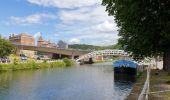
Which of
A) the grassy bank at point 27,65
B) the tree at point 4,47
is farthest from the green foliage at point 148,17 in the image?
the tree at point 4,47

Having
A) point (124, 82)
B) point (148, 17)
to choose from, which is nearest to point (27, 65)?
point (124, 82)

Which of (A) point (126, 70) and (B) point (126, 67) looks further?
(A) point (126, 70)

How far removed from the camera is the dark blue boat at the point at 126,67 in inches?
2884

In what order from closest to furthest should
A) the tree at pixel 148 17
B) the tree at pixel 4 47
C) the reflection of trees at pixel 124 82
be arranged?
the tree at pixel 148 17
the reflection of trees at pixel 124 82
the tree at pixel 4 47

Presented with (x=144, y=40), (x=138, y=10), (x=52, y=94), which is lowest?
(x=52, y=94)

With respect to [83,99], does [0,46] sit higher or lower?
higher

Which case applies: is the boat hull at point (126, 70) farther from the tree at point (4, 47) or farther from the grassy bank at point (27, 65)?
the tree at point (4, 47)

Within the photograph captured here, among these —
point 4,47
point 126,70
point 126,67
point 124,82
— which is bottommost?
point 124,82

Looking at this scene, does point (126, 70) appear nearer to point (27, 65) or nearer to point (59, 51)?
point (27, 65)

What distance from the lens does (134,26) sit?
88.1 ft

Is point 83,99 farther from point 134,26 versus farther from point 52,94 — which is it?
point 134,26

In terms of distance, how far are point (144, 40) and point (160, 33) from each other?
2492mm

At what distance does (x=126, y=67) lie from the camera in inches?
2901

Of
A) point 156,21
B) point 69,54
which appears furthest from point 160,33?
point 69,54
